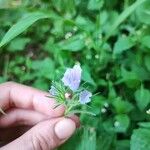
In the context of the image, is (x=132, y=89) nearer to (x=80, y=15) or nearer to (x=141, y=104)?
(x=141, y=104)

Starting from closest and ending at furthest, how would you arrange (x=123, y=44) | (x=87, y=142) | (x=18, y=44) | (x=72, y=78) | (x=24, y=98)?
(x=72, y=78) → (x=87, y=142) → (x=24, y=98) → (x=123, y=44) → (x=18, y=44)

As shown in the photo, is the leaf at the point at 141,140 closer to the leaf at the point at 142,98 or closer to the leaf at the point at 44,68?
the leaf at the point at 142,98

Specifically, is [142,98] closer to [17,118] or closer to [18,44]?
[17,118]

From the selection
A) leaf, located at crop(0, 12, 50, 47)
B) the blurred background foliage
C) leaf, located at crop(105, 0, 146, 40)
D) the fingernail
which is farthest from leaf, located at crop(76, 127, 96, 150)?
leaf, located at crop(105, 0, 146, 40)

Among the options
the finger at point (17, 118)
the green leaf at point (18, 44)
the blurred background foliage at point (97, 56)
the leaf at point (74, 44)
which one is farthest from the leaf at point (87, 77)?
the green leaf at point (18, 44)

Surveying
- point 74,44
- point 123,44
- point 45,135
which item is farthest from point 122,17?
point 45,135

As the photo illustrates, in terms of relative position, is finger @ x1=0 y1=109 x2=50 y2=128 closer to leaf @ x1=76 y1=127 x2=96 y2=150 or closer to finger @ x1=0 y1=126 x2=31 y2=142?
finger @ x1=0 y1=126 x2=31 y2=142

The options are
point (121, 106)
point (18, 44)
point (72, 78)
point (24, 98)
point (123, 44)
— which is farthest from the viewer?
point (18, 44)

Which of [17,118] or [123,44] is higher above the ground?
[123,44]
